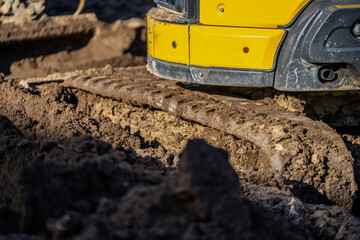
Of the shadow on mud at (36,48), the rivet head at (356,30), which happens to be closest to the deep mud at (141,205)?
the rivet head at (356,30)

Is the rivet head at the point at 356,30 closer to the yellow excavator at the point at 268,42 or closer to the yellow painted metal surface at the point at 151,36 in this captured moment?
the yellow excavator at the point at 268,42

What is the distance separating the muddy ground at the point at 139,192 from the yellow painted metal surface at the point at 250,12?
2.52ft

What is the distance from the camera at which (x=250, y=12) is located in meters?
3.11

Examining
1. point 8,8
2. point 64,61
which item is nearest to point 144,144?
point 64,61

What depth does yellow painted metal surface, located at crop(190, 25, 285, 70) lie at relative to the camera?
10.3 ft

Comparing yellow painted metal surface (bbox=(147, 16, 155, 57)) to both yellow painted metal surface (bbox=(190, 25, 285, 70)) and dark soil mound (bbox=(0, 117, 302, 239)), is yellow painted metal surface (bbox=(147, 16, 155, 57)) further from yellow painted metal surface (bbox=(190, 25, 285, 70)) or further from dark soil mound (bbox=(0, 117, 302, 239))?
dark soil mound (bbox=(0, 117, 302, 239))

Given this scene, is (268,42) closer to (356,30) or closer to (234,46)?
(234,46)

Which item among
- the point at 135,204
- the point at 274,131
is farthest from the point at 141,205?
the point at 274,131

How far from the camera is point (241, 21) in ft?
10.3

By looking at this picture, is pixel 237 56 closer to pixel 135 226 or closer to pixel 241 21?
pixel 241 21

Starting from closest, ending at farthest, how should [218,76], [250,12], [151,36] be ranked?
[250,12]
[218,76]
[151,36]

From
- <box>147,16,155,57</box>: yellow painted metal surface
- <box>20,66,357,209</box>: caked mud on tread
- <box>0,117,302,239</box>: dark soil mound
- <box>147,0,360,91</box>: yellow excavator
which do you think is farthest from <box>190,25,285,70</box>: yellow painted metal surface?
<box>0,117,302,239</box>: dark soil mound

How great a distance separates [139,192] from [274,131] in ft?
5.06

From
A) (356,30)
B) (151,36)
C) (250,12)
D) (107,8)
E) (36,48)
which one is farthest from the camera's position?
(107,8)
